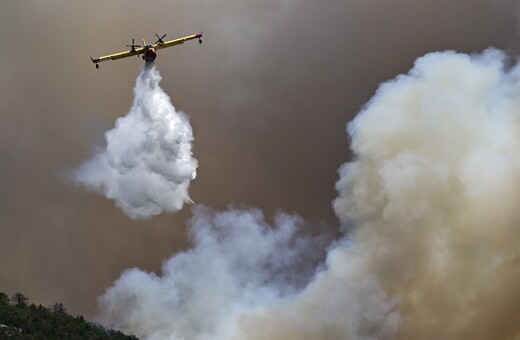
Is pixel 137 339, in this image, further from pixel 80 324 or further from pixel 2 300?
pixel 2 300

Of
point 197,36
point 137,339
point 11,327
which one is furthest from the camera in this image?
point 137,339

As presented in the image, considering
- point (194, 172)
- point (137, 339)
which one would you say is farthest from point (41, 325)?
point (194, 172)

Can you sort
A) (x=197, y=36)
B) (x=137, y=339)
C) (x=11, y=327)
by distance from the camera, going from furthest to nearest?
(x=137, y=339)
(x=197, y=36)
(x=11, y=327)

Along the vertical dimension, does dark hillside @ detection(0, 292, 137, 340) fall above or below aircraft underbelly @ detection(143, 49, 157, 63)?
below

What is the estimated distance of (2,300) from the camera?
541 feet

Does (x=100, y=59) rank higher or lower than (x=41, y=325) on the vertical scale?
higher

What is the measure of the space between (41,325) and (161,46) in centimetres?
5105

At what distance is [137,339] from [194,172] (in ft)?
114

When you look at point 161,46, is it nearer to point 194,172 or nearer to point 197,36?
point 197,36

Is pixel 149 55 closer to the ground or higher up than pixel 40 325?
higher up

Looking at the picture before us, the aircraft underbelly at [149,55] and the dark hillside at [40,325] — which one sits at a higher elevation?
the aircraft underbelly at [149,55]

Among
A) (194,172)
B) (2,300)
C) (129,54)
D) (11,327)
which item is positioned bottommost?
(11,327)

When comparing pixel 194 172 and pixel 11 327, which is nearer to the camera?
pixel 11 327

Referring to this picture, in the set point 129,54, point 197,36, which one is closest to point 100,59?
point 129,54
